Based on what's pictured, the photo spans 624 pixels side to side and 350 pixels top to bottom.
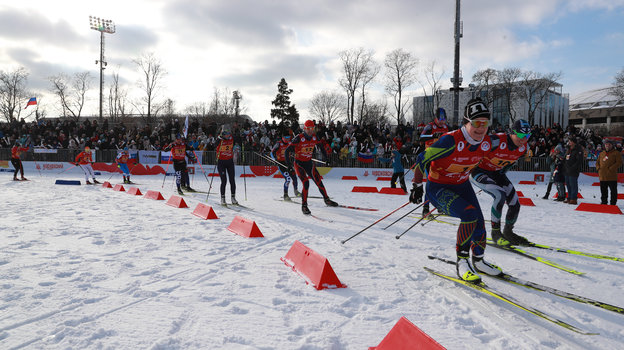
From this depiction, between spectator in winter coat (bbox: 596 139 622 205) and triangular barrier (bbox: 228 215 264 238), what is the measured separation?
34.3 ft

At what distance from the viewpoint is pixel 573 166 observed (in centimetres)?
1070

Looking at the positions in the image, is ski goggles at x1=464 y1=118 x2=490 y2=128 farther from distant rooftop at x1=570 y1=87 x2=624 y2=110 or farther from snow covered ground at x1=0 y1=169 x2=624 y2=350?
distant rooftop at x1=570 y1=87 x2=624 y2=110

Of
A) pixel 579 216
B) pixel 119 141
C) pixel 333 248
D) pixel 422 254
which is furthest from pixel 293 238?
pixel 119 141

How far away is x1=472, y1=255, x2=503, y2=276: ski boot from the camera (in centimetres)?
384

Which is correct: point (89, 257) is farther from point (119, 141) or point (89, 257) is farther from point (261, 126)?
point (119, 141)

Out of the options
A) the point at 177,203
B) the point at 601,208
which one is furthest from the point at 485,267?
the point at 177,203

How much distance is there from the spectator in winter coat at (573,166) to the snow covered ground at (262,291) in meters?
4.46

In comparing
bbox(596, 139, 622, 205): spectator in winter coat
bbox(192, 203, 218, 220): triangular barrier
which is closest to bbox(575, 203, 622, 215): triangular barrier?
bbox(596, 139, 622, 205): spectator in winter coat

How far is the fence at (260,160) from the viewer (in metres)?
20.2

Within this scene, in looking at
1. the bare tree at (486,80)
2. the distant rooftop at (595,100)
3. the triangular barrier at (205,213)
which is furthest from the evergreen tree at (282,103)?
the distant rooftop at (595,100)

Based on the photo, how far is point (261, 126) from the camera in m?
25.4

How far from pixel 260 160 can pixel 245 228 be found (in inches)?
653

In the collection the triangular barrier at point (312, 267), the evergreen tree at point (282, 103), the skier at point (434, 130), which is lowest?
the triangular barrier at point (312, 267)

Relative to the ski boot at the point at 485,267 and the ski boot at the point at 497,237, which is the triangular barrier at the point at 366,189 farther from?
the ski boot at the point at 485,267
